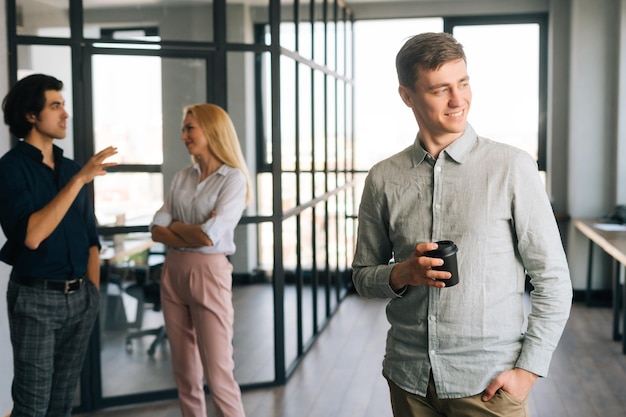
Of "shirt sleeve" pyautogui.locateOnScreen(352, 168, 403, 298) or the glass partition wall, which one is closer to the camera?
"shirt sleeve" pyautogui.locateOnScreen(352, 168, 403, 298)

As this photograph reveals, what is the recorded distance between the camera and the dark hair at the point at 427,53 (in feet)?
5.02

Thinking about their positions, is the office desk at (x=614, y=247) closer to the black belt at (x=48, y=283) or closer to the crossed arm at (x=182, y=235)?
the crossed arm at (x=182, y=235)

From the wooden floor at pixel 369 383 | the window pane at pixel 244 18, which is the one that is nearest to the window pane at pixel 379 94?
the wooden floor at pixel 369 383

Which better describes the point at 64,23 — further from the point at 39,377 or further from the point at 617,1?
the point at 617,1

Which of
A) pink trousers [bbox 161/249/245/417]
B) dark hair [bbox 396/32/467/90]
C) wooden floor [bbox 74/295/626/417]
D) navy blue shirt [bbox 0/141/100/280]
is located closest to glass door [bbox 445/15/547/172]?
wooden floor [bbox 74/295/626/417]

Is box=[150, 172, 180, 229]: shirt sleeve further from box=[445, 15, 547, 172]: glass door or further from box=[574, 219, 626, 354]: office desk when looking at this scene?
box=[445, 15, 547, 172]: glass door

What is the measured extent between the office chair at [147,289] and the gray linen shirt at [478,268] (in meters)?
2.69

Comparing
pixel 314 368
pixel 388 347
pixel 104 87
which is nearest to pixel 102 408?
pixel 314 368

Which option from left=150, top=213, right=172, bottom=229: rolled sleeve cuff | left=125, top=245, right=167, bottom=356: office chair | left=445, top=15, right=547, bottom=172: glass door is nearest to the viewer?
left=150, top=213, right=172, bottom=229: rolled sleeve cuff

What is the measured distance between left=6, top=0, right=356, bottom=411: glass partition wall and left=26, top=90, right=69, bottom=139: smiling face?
1.11 m

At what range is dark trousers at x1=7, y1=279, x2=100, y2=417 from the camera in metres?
2.69

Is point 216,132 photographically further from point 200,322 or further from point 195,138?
point 200,322

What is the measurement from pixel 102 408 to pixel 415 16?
4947 millimetres

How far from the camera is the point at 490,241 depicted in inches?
60.6
